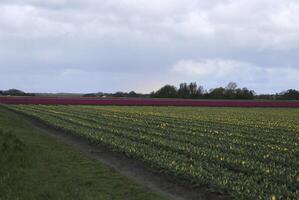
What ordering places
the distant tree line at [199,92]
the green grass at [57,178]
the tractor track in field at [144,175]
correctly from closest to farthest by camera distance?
1. the green grass at [57,178]
2. the tractor track in field at [144,175]
3. the distant tree line at [199,92]

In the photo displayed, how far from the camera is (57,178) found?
1361 cm

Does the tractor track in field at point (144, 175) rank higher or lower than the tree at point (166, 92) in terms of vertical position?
lower

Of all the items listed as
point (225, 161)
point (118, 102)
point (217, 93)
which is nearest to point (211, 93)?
point (217, 93)

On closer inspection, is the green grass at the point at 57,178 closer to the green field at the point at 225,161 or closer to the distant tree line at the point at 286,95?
the green field at the point at 225,161

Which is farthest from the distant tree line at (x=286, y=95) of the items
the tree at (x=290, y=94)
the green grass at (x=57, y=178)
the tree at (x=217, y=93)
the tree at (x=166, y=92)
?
the green grass at (x=57, y=178)

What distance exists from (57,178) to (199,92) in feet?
443

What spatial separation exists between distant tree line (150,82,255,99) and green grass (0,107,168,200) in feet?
390

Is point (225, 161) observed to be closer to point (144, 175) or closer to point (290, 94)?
point (144, 175)

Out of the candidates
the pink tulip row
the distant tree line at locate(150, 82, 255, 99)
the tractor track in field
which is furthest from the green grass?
the distant tree line at locate(150, 82, 255, 99)

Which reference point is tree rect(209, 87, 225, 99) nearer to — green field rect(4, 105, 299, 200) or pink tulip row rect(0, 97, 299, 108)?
pink tulip row rect(0, 97, 299, 108)

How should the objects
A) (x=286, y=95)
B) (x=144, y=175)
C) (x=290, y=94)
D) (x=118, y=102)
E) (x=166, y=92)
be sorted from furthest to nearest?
(x=166, y=92), (x=286, y=95), (x=290, y=94), (x=118, y=102), (x=144, y=175)

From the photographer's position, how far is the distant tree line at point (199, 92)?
447 ft

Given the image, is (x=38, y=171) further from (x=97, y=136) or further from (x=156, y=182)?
(x=97, y=136)

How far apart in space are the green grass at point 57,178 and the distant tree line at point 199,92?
4683 inches
